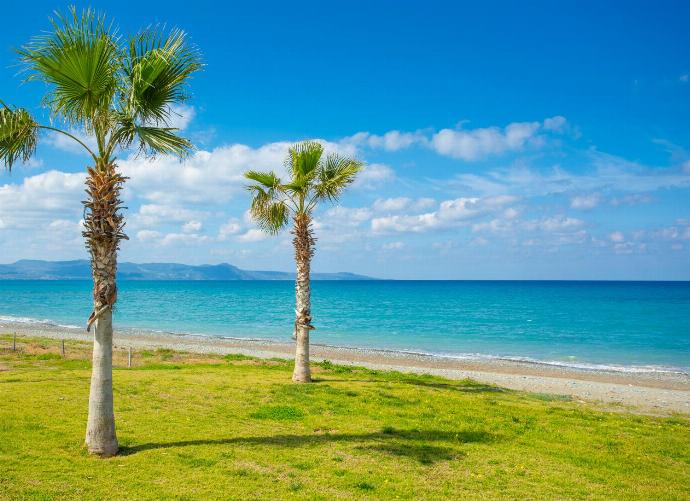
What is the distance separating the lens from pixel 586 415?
18469 millimetres

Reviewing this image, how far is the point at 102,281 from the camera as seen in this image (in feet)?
33.9

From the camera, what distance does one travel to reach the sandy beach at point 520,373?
25.5 meters

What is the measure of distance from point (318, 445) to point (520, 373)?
25395 millimetres

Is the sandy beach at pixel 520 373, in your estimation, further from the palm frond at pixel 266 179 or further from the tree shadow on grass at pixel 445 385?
the palm frond at pixel 266 179

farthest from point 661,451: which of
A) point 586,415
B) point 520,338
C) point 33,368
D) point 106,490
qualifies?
point 520,338

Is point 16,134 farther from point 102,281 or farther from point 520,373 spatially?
point 520,373

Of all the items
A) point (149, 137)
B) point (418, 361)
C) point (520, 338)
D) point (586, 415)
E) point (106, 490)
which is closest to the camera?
point (106, 490)

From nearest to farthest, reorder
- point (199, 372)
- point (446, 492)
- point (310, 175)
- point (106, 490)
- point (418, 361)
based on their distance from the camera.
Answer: point (106, 490) → point (446, 492) → point (310, 175) → point (199, 372) → point (418, 361)

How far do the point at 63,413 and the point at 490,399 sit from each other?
1549 cm

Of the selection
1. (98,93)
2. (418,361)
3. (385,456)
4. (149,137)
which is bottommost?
(418,361)

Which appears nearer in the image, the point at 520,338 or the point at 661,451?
the point at 661,451

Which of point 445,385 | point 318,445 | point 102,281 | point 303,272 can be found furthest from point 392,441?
point 445,385

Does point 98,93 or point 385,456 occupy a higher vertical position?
point 98,93

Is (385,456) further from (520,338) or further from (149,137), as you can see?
(520,338)
